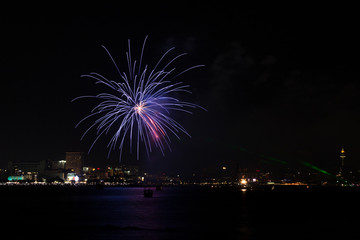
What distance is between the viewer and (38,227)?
50.0 m

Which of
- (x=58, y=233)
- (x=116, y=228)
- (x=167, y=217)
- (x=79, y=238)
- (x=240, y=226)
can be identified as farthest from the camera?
(x=167, y=217)

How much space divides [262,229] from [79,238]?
18702 millimetres

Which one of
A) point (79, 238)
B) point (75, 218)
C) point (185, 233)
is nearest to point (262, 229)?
point (185, 233)

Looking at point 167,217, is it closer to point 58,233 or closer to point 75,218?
point 75,218

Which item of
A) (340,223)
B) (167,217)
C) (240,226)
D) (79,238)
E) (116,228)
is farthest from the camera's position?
(167,217)

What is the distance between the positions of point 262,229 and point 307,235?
19.3 ft

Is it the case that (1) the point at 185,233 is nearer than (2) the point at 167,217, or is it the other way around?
(1) the point at 185,233

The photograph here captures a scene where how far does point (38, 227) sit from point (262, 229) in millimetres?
21712

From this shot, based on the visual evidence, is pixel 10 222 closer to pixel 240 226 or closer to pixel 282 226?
pixel 240 226

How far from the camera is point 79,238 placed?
4125 centimetres

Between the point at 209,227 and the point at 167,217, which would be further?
the point at 167,217

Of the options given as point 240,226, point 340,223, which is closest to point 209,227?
point 240,226

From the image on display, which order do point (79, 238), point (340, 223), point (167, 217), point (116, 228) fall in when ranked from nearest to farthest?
point (79, 238)
point (116, 228)
point (340, 223)
point (167, 217)

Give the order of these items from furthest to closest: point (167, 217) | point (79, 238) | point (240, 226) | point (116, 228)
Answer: point (167, 217), point (240, 226), point (116, 228), point (79, 238)
